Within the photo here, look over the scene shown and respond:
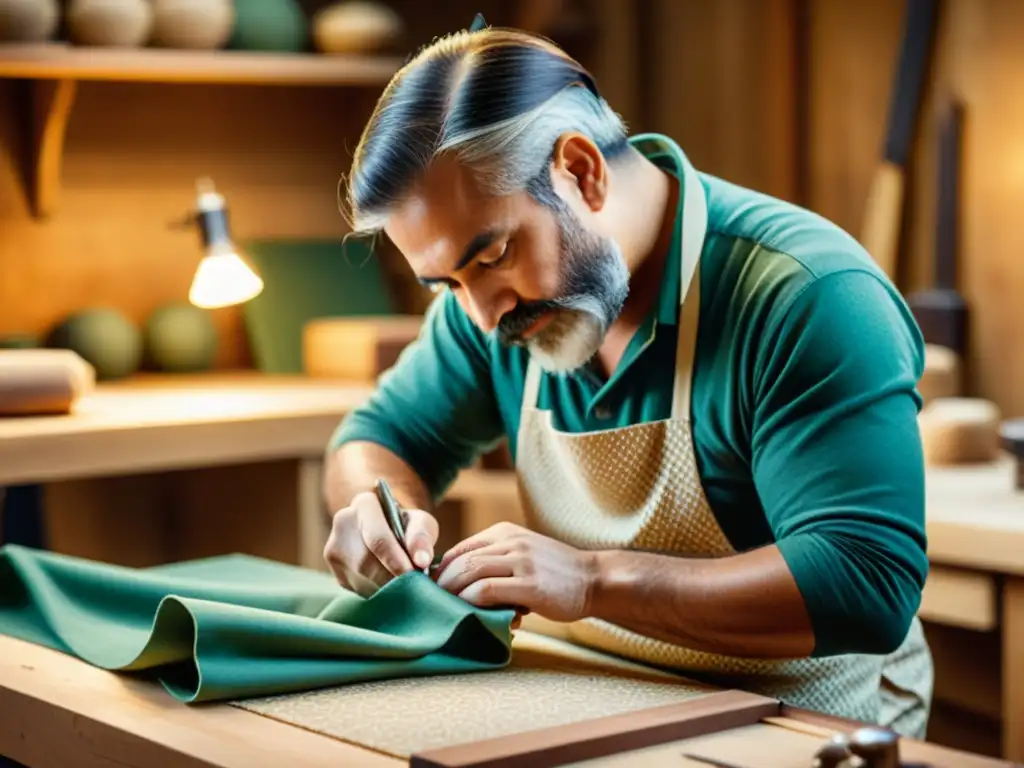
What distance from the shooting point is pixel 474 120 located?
184cm

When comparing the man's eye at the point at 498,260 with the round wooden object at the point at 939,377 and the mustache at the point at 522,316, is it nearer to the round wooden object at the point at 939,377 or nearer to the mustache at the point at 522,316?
the mustache at the point at 522,316

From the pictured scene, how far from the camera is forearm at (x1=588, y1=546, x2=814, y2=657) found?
5.62 feet

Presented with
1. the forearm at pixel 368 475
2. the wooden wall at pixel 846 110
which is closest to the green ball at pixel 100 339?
the wooden wall at pixel 846 110

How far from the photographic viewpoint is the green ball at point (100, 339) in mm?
3631

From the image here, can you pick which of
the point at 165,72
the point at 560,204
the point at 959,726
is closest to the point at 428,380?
the point at 560,204

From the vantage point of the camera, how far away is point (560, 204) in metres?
1.91

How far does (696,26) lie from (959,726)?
6.00 feet

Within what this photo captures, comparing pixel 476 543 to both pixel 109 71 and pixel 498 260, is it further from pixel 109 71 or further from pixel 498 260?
pixel 109 71

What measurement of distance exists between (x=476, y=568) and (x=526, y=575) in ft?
0.19

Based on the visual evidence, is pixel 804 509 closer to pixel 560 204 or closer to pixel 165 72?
pixel 560 204

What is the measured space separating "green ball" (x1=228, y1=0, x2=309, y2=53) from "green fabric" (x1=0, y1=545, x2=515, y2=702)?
1917 mm

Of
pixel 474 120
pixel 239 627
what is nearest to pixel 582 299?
→ pixel 474 120

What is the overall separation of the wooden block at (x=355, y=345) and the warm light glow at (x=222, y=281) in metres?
0.44

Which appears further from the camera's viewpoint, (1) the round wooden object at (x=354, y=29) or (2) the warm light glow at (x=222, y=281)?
(1) the round wooden object at (x=354, y=29)
